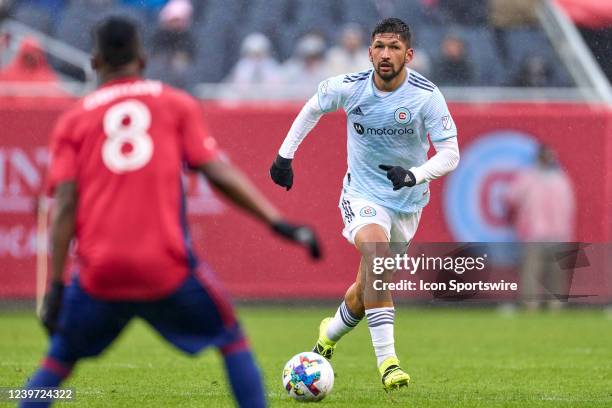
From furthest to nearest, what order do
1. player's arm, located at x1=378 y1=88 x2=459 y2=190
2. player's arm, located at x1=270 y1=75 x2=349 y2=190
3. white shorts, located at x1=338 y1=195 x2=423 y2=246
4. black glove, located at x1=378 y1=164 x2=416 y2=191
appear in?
player's arm, located at x1=270 y1=75 x2=349 y2=190 < white shorts, located at x1=338 y1=195 x2=423 y2=246 < player's arm, located at x1=378 y1=88 x2=459 y2=190 < black glove, located at x1=378 y1=164 x2=416 y2=191

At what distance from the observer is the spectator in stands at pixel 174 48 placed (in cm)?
1830

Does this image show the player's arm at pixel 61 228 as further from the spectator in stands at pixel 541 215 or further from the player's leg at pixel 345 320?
the spectator in stands at pixel 541 215

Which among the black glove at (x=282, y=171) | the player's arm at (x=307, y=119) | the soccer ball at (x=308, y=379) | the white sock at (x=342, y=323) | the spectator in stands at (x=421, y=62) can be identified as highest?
the player's arm at (x=307, y=119)

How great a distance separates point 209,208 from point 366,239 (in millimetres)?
8559

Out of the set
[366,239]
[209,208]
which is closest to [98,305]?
[366,239]

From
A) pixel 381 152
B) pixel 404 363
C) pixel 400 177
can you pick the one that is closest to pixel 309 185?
pixel 404 363

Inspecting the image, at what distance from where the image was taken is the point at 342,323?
959cm

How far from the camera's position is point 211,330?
5848 millimetres

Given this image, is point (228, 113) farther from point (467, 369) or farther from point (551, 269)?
point (467, 369)

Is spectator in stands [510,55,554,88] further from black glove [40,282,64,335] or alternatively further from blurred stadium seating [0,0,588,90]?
black glove [40,282,64,335]

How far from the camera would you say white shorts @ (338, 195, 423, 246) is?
9391 millimetres

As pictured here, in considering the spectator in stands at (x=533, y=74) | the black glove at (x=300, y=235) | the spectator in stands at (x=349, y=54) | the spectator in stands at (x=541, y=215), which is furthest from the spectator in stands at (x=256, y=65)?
the black glove at (x=300, y=235)

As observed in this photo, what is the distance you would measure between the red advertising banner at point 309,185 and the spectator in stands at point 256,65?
0.81 meters

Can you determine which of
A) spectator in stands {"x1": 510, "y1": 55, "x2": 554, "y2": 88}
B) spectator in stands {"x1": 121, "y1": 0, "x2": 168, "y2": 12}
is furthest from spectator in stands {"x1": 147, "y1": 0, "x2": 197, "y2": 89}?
spectator in stands {"x1": 510, "y1": 55, "x2": 554, "y2": 88}
